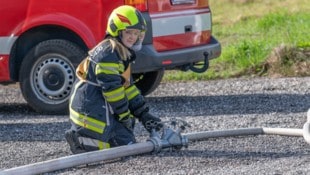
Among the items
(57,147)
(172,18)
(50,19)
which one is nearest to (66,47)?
(50,19)

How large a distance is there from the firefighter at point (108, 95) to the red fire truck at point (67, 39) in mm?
2439

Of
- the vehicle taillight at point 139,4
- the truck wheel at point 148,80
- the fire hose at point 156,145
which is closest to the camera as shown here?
the fire hose at point 156,145

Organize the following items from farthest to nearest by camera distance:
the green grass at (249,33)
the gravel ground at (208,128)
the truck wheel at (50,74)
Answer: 1. the green grass at (249,33)
2. the truck wheel at (50,74)
3. the gravel ground at (208,128)

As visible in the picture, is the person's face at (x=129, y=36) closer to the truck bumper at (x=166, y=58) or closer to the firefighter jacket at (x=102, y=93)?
the firefighter jacket at (x=102, y=93)

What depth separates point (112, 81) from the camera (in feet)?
28.8

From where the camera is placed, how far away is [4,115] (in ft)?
40.0

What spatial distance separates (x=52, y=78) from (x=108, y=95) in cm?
311

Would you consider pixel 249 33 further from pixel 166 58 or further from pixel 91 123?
pixel 91 123

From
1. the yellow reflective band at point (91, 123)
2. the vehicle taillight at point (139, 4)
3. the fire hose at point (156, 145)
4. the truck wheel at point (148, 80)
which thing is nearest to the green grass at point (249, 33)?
the truck wheel at point (148, 80)

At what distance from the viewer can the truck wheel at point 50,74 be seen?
1179cm

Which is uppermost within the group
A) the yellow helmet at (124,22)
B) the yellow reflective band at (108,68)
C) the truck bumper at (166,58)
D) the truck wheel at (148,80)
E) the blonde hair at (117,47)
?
the yellow helmet at (124,22)

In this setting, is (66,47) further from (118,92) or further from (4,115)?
(118,92)

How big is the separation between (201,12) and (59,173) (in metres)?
4.39

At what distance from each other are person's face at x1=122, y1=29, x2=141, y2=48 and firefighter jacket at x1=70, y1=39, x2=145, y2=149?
52 mm
